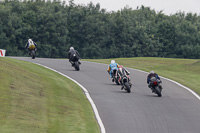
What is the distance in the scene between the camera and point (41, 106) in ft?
56.3

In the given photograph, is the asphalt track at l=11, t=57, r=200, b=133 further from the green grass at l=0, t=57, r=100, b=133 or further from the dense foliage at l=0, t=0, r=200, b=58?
the dense foliage at l=0, t=0, r=200, b=58

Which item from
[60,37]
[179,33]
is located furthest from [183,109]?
[179,33]

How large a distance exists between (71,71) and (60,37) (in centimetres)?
7107

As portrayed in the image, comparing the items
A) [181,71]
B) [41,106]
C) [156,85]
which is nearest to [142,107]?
[156,85]

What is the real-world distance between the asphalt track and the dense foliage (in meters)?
68.4

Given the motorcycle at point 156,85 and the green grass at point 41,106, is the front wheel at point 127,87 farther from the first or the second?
the green grass at point 41,106

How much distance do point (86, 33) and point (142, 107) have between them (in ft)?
293

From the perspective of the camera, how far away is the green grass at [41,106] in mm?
14383

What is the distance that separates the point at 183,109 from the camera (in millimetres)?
19328

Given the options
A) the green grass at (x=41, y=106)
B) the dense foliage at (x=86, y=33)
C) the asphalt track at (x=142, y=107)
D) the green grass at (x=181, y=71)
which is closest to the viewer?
the green grass at (x=41, y=106)

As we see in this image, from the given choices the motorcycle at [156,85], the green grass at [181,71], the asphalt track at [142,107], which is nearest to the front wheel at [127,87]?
the asphalt track at [142,107]

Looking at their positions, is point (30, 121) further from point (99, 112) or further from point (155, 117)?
point (155, 117)

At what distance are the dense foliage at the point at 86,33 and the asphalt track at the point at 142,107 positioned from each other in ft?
224

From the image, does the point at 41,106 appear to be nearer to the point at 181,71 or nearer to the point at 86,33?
the point at 181,71
